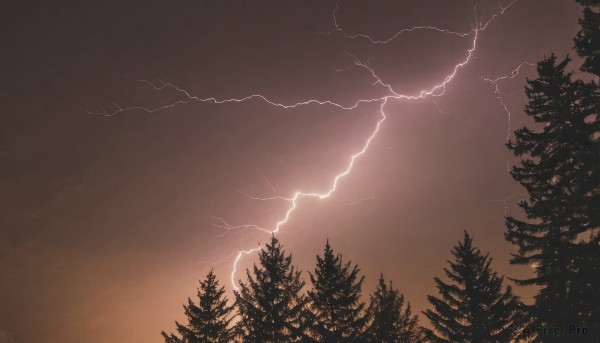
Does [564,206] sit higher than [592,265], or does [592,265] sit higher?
[564,206]

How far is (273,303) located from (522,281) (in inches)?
366

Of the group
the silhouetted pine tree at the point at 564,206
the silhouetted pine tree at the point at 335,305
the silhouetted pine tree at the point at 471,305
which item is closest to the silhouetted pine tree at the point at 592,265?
the silhouetted pine tree at the point at 564,206

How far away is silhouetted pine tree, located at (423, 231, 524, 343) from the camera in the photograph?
561 inches

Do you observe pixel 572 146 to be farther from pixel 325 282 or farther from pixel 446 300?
pixel 325 282

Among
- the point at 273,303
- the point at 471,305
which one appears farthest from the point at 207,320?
the point at 471,305

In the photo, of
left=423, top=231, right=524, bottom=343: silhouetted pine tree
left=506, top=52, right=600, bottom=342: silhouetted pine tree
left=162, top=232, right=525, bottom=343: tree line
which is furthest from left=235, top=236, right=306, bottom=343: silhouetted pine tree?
left=506, top=52, right=600, bottom=342: silhouetted pine tree

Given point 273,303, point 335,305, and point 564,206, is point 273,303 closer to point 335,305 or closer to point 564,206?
point 335,305

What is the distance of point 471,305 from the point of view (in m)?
14.8

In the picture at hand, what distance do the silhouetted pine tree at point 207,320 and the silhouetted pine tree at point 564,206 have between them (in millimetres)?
12600

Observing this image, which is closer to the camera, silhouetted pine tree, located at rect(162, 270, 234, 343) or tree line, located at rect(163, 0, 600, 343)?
tree line, located at rect(163, 0, 600, 343)

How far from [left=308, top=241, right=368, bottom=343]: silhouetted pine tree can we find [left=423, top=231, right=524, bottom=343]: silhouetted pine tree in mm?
2598

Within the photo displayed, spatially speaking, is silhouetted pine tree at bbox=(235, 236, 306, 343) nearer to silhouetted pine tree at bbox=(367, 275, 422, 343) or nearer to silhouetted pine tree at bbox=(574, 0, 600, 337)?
silhouetted pine tree at bbox=(367, 275, 422, 343)

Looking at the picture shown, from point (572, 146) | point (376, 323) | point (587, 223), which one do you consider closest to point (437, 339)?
point (376, 323)

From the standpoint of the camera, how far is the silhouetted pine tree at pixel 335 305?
15.4m
